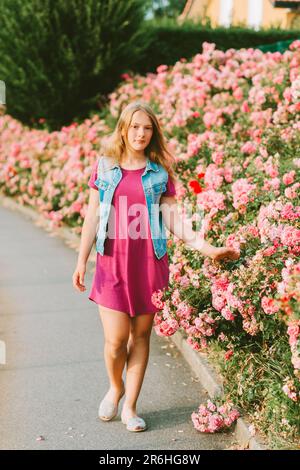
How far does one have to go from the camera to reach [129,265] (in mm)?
4203

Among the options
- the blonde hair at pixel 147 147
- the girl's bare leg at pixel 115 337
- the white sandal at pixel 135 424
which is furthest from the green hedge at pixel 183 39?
the white sandal at pixel 135 424

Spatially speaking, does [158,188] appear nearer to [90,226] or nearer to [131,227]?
[131,227]

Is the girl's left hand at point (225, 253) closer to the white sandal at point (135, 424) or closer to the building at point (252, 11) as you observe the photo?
the white sandal at point (135, 424)

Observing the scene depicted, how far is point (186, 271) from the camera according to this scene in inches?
207

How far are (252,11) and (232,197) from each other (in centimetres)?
2322

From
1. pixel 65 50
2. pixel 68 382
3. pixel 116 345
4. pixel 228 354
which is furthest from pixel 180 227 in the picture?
pixel 65 50

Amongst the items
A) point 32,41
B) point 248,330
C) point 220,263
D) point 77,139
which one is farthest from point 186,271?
point 32,41

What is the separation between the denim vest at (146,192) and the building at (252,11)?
17.0 meters

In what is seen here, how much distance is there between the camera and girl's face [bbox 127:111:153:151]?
4184mm

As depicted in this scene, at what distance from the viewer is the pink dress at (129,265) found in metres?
4.18

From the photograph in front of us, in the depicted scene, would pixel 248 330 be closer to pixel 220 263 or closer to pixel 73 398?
pixel 220 263

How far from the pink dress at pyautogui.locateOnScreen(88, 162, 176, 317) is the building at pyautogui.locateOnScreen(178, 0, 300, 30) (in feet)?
56.1

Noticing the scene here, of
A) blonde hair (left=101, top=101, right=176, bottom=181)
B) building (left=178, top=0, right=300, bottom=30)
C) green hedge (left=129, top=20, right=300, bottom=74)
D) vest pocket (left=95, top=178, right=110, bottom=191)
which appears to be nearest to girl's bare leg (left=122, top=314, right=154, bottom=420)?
vest pocket (left=95, top=178, right=110, bottom=191)

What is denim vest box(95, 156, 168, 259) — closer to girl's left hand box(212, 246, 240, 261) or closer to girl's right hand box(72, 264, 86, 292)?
girl's right hand box(72, 264, 86, 292)
